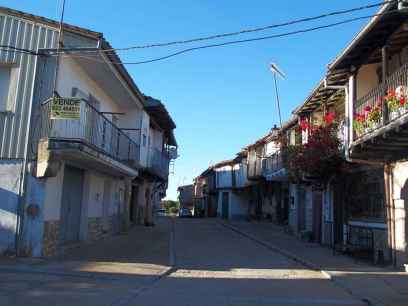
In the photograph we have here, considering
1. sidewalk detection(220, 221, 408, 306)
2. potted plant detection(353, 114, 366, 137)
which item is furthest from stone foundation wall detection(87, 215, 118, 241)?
potted plant detection(353, 114, 366, 137)

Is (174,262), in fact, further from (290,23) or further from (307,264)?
(290,23)

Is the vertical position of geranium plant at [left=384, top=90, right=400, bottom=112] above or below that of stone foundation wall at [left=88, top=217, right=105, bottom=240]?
above

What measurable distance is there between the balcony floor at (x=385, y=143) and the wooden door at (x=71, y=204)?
8379 millimetres

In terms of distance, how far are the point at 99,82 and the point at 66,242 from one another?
542 cm

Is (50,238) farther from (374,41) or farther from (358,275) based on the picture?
(374,41)

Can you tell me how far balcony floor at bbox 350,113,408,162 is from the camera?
10.8 m

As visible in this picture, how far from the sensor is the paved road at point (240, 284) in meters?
8.61

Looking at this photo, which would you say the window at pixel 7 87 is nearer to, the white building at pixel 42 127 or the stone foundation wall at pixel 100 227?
the white building at pixel 42 127

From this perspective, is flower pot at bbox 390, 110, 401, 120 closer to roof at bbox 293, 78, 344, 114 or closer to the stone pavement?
roof at bbox 293, 78, 344, 114

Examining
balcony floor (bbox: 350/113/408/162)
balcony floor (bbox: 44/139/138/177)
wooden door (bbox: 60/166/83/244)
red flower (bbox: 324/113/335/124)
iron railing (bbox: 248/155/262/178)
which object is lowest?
wooden door (bbox: 60/166/83/244)

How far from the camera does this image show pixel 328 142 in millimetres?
17344

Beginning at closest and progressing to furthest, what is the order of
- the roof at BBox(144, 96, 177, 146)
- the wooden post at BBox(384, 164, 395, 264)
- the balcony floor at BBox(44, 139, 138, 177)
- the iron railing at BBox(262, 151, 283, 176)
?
the balcony floor at BBox(44, 139, 138, 177) < the wooden post at BBox(384, 164, 395, 264) < the roof at BBox(144, 96, 177, 146) < the iron railing at BBox(262, 151, 283, 176)

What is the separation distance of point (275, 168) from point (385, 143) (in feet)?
53.8

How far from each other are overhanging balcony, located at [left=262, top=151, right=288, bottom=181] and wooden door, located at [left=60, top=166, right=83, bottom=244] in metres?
11.7
